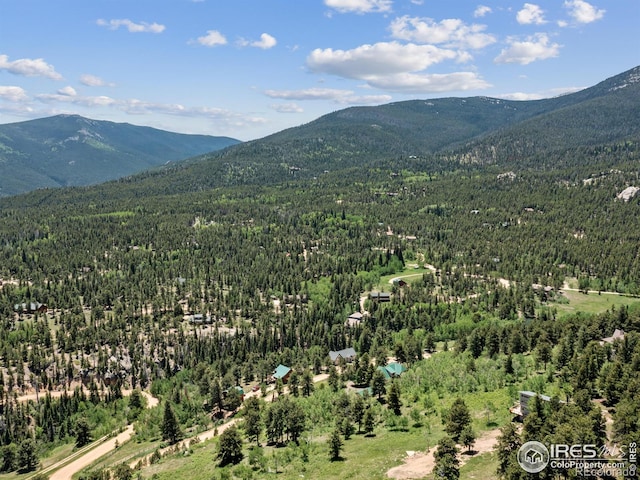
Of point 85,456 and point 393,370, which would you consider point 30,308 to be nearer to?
point 85,456

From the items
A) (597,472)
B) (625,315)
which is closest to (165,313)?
(625,315)

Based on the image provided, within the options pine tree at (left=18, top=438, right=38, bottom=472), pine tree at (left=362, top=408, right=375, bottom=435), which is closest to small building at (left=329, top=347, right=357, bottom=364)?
pine tree at (left=362, top=408, right=375, bottom=435)

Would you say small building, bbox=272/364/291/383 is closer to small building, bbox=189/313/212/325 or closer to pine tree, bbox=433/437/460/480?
small building, bbox=189/313/212/325

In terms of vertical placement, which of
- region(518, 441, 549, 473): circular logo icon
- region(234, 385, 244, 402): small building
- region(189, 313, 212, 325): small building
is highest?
region(518, 441, 549, 473): circular logo icon

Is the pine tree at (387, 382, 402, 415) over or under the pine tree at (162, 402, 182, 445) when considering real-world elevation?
over

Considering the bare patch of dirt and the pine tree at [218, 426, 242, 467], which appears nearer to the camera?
the bare patch of dirt

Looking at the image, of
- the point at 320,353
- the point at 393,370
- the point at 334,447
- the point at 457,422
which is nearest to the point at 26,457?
the point at 334,447
